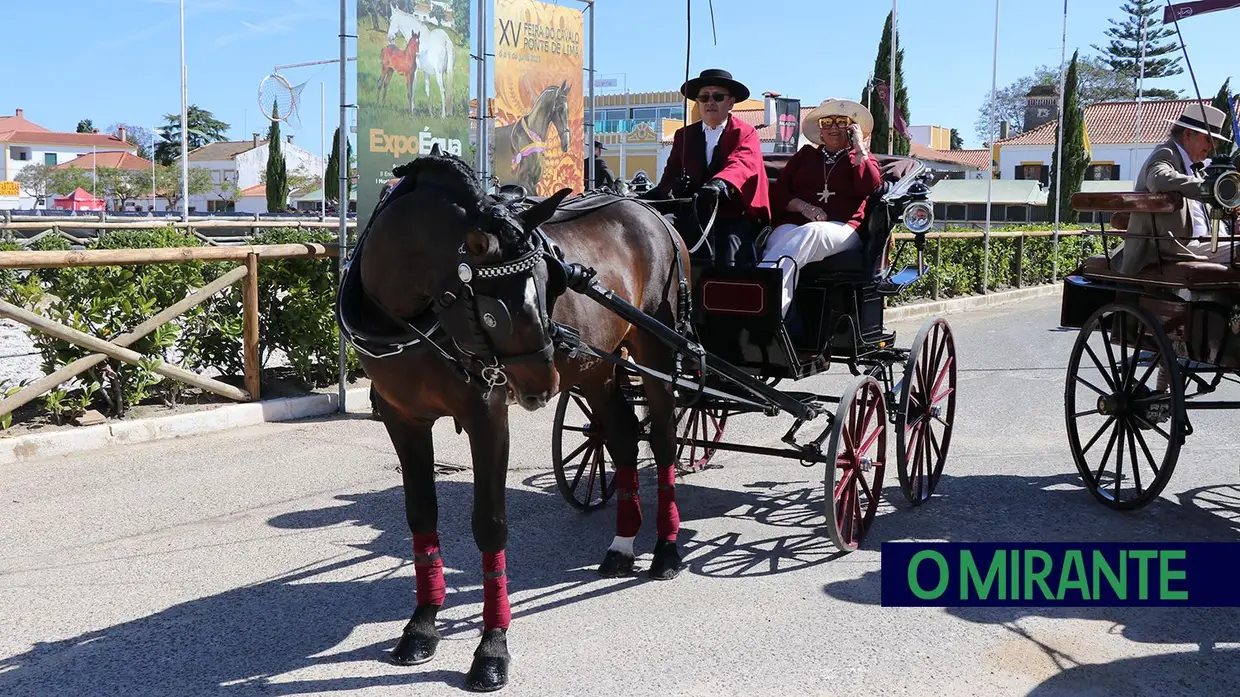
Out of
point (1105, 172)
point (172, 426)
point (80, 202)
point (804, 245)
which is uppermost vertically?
point (1105, 172)

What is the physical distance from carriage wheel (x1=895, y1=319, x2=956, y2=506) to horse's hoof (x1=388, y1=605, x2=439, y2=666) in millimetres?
2979

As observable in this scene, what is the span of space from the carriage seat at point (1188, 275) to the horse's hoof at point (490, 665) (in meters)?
4.33

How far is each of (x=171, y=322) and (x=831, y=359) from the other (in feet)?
17.1

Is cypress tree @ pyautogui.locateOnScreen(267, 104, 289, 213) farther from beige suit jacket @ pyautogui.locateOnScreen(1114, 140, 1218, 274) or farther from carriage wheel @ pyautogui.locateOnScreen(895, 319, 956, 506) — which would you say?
beige suit jacket @ pyautogui.locateOnScreen(1114, 140, 1218, 274)

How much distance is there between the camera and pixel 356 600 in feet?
17.1

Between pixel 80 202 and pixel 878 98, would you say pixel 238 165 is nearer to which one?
pixel 80 202

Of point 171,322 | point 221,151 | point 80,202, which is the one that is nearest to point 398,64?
point 171,322

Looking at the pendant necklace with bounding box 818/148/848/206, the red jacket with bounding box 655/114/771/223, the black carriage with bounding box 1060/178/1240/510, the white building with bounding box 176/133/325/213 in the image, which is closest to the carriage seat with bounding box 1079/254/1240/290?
the black carriage with bounding box 1060/178/1240/510

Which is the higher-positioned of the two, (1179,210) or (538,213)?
(1179,210)

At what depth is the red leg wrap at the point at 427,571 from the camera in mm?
4637

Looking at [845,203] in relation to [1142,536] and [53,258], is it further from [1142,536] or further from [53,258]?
[53,258]

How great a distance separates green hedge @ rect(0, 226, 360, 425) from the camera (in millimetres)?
8359

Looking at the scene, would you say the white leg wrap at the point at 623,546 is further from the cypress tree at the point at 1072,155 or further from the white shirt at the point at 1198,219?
the cypress tree at the point at 1072,155

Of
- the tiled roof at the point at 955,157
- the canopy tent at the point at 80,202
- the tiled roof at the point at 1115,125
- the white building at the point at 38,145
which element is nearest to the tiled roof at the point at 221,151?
the white building at the point at 38,145
